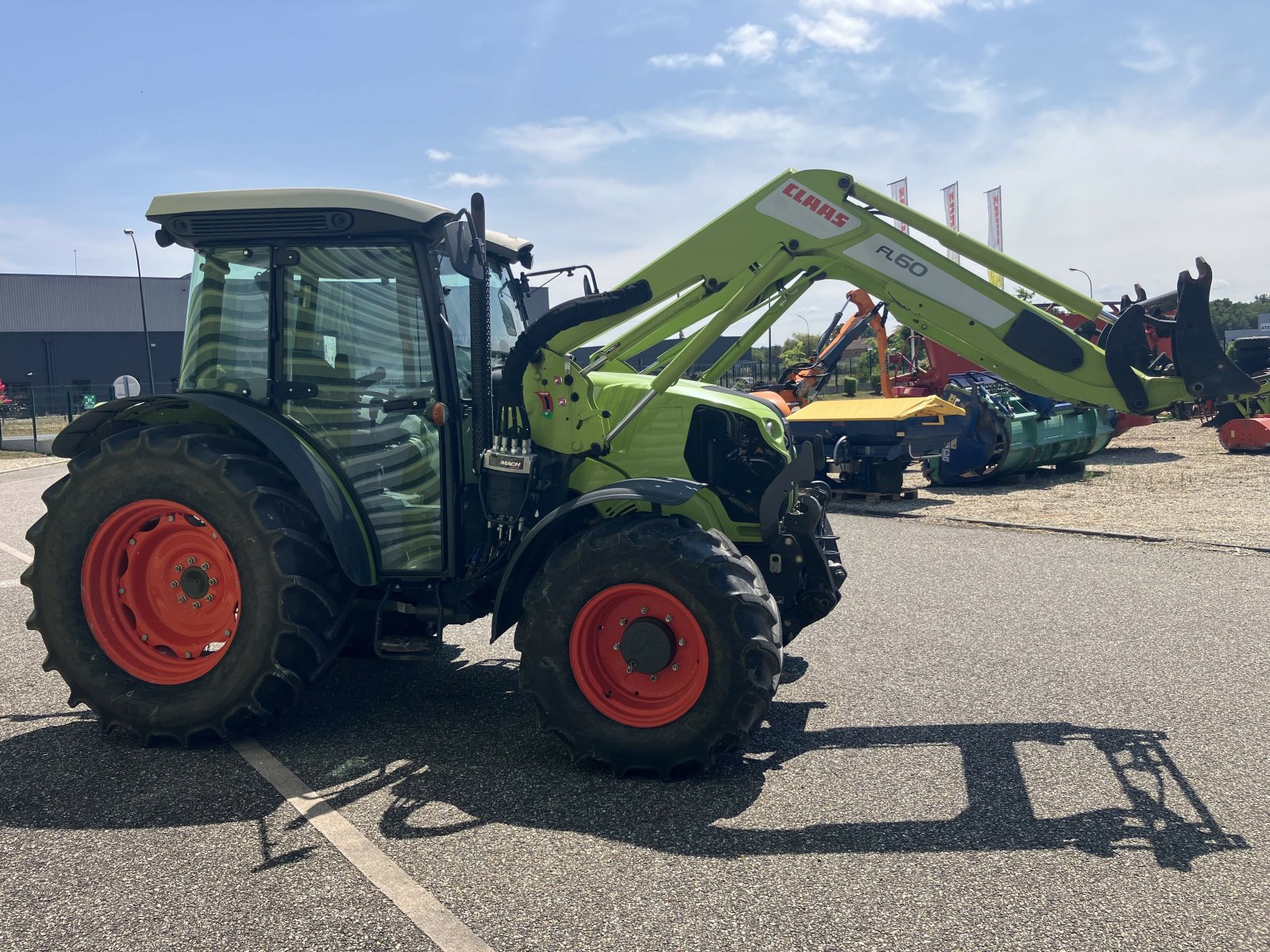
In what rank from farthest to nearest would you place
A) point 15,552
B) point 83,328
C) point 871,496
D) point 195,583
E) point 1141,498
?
point 83,328 < point 871,496 < point 1141,498 < point 15,552 < point 195,583

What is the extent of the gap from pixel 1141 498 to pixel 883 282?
31.3 ft

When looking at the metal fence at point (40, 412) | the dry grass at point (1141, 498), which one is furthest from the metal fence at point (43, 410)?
the dry grass at point (1141, 498)

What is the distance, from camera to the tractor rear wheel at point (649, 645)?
3.95 m

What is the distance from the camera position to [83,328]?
62.2 meters

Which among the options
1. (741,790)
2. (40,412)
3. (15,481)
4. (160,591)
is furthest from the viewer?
(40,412)

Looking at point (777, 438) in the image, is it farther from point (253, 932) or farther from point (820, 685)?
point (253, 932)

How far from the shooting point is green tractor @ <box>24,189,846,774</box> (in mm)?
4219

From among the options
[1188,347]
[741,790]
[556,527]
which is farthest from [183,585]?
[1188,347]

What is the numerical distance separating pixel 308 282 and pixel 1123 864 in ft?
13.5

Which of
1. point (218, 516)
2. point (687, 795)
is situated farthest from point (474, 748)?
point (218, 516)

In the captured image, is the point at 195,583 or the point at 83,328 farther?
the point at 83,328

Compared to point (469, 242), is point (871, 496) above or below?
below

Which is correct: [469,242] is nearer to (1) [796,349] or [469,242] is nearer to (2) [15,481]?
(2) [15,481]

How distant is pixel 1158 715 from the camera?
4.77m
